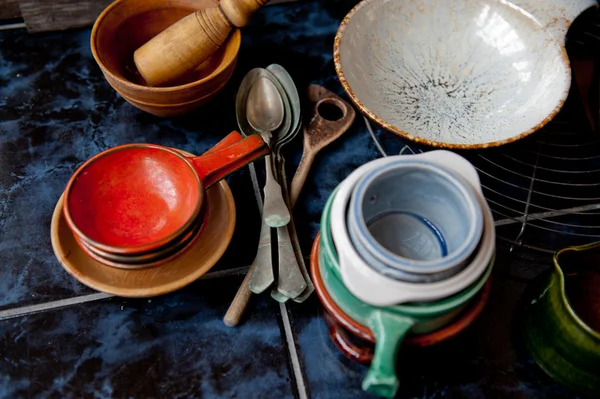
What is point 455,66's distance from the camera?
84 centimetres

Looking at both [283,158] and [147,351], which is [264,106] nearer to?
[283,158]

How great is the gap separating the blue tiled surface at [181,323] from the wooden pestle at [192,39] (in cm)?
10

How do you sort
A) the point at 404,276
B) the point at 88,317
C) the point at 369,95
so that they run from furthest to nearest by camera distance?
the point at 369,95, the point at 88,317, the point at 404,276

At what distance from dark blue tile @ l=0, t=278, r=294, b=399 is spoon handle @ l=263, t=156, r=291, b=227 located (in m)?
0.10

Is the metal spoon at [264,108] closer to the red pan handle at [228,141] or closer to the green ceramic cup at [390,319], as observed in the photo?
the red pan handle at [228,141]

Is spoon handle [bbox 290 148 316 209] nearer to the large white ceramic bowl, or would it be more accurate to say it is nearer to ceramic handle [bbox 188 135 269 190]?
ceramic handle [bbox 188 135 269 190]

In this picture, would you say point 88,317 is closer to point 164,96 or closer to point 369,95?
point 164,96

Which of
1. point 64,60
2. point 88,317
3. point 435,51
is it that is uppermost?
point 435,51

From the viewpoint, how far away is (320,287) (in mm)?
553

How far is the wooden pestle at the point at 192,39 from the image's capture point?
0.72m

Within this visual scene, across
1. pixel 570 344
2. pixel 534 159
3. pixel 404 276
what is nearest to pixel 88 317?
pixel 404 276

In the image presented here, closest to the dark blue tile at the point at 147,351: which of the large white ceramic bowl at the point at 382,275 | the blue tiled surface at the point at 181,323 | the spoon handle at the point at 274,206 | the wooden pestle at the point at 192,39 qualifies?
the blue tiled surface at the point at 181,323

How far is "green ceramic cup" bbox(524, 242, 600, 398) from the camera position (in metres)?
0.53

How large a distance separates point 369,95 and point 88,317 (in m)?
0.47
